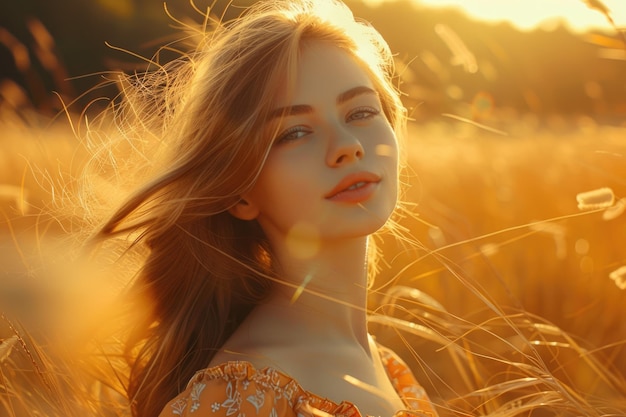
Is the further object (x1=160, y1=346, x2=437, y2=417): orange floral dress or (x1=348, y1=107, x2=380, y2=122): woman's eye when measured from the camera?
(x1=348, y1=107, x2=380, y2=122): woman's eye

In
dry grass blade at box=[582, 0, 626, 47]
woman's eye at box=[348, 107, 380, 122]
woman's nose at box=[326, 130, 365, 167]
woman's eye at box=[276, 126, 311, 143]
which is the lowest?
woman's nose at box=[326, 130, 365, 167]

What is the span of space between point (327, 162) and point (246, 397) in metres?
0.55

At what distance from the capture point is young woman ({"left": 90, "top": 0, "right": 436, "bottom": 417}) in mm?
1743

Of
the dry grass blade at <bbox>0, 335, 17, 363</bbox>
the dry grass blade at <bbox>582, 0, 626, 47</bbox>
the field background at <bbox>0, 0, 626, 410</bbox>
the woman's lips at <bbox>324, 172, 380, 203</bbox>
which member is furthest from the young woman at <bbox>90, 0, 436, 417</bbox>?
the dry grass blade at <bbox>582, 0, 626, 47</bbox>

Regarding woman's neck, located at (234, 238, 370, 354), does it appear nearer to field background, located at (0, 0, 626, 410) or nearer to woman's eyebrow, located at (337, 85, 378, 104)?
field background, located at (0, 0, 626, 410)

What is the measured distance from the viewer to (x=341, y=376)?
1740mm

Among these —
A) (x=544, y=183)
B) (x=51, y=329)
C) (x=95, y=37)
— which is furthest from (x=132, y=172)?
(x=95, y=37)

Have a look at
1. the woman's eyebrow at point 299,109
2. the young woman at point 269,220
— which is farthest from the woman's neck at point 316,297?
the woman's eyebrow at point 299,109

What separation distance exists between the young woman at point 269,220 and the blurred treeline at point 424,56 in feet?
1.31

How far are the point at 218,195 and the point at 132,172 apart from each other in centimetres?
41

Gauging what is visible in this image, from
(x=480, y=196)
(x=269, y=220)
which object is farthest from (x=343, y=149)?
(x=480, y=196)

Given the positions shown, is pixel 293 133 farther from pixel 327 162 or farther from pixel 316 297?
pixel 316 297

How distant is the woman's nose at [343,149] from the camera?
173 cm

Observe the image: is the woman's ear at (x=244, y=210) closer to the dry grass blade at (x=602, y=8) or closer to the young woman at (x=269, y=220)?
the young woman at (x=269, y=220)
